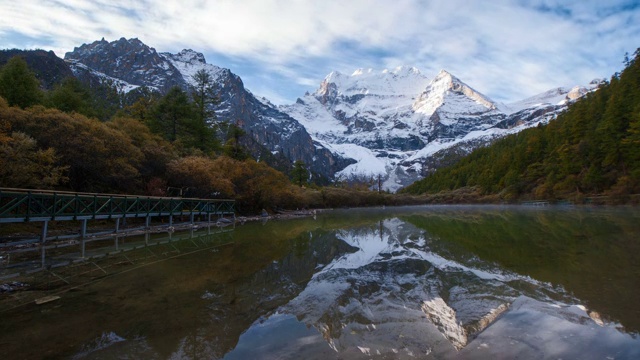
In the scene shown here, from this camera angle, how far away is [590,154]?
52312 millimetres

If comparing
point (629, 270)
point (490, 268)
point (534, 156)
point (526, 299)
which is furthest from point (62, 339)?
point (534, 156)

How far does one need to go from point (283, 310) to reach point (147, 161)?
27.0m

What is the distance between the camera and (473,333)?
18.4 feet

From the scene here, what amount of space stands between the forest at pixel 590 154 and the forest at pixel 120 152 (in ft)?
152

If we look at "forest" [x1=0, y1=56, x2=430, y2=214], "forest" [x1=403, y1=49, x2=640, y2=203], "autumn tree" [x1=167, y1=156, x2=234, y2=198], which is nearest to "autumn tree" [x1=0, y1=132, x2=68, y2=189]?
"forest" [x1=0, y1=56, x2=430, y2=214]

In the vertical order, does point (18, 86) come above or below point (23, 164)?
above

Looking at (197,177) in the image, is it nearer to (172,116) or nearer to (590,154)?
(172,116)

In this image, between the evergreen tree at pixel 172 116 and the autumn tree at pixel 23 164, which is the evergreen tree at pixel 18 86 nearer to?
the evergreen tree at pixel 172 116

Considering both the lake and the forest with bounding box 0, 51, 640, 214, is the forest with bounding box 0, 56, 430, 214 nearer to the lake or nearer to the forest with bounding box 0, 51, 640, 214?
the forest with bounding box 0, 51, 640, 214

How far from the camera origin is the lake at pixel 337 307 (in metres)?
5.19

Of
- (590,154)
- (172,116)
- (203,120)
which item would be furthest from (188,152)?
(590,154)

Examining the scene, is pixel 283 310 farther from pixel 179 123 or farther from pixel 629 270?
pixel 179 123

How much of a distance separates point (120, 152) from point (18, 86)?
1789 centimetres

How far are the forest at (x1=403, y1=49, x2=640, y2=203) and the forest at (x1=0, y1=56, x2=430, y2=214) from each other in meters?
46.4
